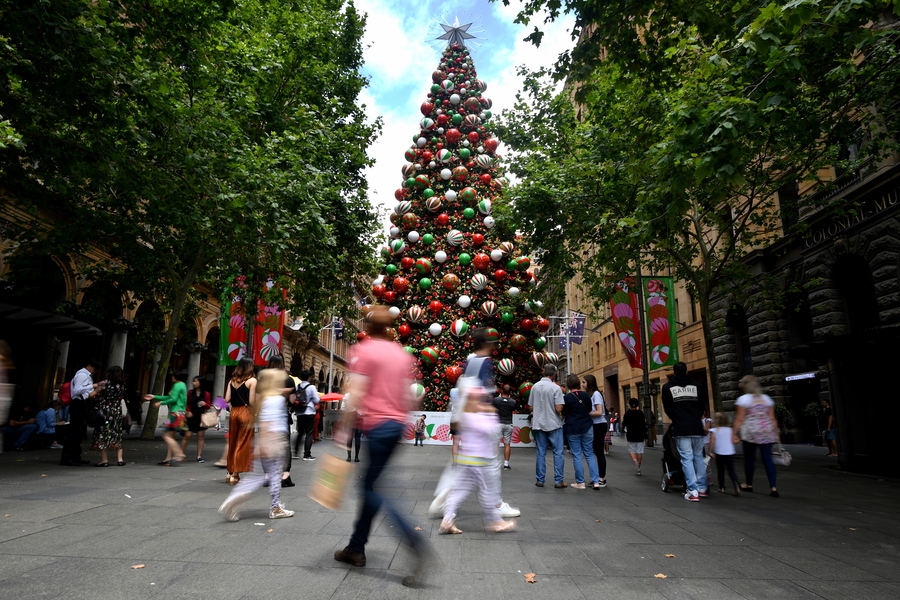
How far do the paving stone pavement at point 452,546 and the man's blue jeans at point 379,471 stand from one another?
7.6 inches

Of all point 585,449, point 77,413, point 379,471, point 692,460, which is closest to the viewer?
point 379,471

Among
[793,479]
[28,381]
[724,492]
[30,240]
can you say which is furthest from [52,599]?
[28,381]

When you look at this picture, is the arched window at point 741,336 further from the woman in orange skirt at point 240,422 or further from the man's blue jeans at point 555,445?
the woman in orange skirt at point 240,422

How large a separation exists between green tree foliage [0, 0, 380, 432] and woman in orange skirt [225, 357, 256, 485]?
5431 mm

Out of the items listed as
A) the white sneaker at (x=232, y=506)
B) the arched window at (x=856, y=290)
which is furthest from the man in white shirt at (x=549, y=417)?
the arched window at (x=856, y=290)

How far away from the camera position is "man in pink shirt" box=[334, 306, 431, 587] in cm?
387

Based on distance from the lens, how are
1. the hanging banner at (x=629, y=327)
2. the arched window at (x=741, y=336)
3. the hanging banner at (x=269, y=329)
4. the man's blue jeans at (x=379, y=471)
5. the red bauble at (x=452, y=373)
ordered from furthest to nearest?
the arched window at (x=741, y=336) → the hanging banner at (x=629, y=327) → the hanging banner at (x=269, y=329) → the red bauble at (x=452, y=373) → the man's blue jeans at (x=379, y=471)

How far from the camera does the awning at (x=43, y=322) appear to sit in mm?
13039

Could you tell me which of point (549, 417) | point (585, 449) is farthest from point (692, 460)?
point (549, 417)

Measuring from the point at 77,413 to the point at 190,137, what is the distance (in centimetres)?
600

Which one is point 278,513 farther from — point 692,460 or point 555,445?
point 692,460

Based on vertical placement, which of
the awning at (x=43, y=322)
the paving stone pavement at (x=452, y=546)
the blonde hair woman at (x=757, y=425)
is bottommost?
the paving stone pavement at (x=452, y=546)

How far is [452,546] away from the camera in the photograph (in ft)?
16.8

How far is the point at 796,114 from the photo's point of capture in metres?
12.3
